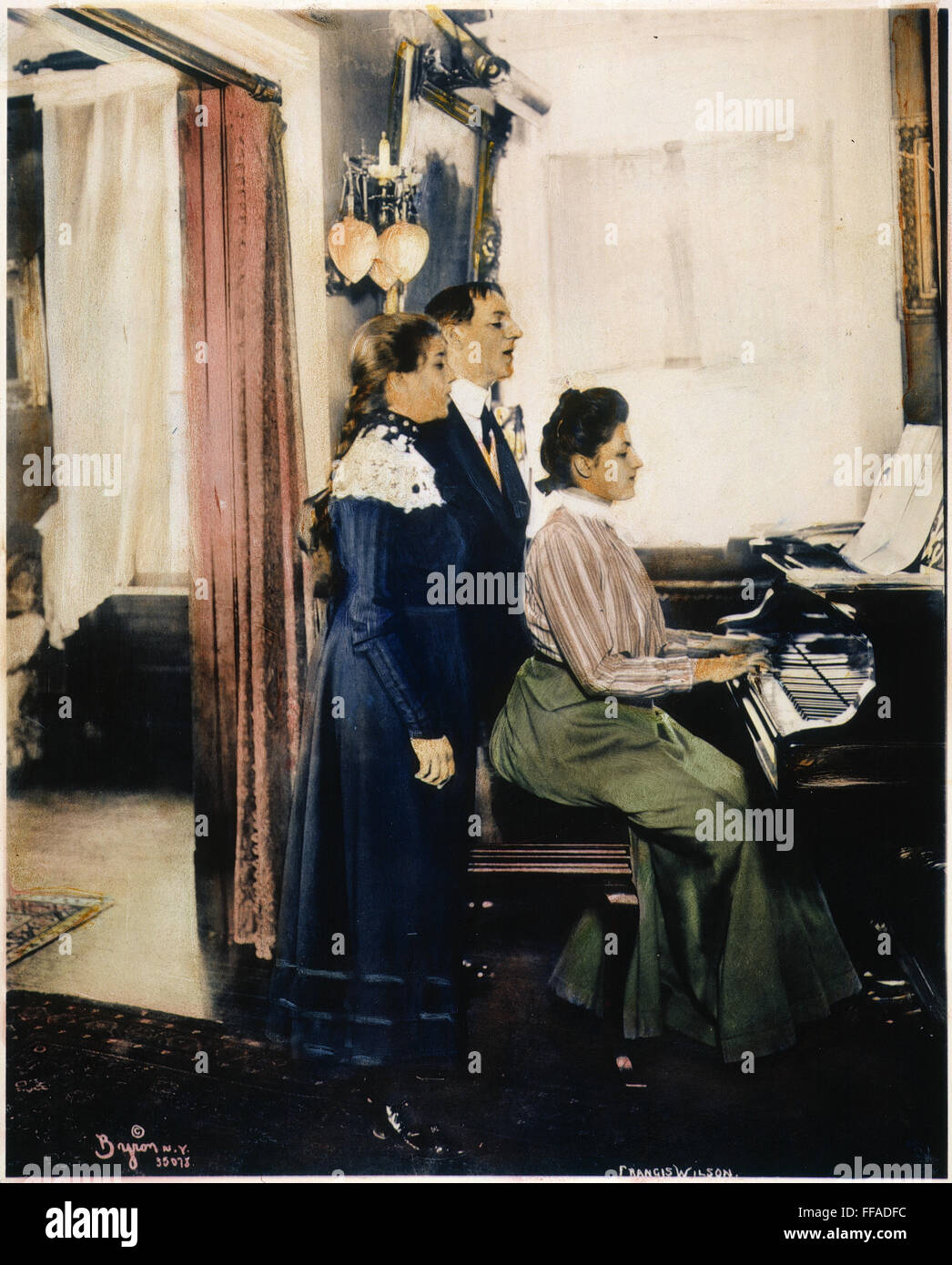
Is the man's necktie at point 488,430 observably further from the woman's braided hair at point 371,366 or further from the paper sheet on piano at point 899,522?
the paper sheet on piano at point 899,522

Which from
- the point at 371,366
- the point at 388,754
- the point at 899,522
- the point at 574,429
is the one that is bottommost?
the point at 388,754

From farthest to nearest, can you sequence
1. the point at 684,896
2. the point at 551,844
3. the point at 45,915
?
the point at 45,915
the point at 551,844
the point at 684,896

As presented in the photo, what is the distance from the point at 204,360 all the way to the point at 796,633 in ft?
6.51

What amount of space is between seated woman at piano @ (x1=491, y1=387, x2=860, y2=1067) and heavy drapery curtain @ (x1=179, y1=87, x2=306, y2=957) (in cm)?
76

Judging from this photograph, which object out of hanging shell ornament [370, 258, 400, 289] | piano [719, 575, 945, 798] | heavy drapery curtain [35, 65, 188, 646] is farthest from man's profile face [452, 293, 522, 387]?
piano [719, 575, 945, 798]

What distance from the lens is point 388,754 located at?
3.46 meters

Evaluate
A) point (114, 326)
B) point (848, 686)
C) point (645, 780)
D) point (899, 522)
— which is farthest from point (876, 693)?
point (114, 326)

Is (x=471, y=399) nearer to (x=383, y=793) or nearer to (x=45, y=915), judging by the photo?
(x=383, y=793)

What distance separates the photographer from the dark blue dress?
3438 millimetres

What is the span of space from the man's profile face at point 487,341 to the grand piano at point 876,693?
94 cm

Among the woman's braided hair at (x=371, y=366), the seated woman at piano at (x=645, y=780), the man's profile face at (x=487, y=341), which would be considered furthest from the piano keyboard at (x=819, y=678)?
the woman's braided hair at (x=371, y=366)

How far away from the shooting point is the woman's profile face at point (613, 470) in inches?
136

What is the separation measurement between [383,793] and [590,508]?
1.06m
